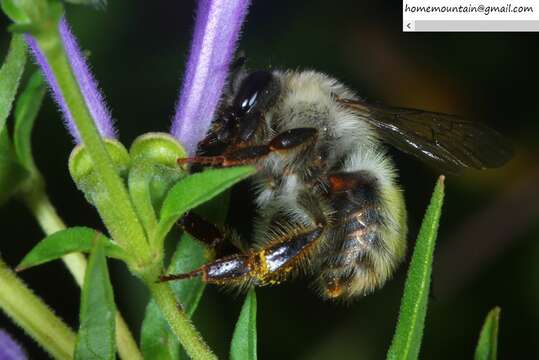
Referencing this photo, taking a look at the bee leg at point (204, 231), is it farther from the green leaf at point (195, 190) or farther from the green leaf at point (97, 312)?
the green leaf at point (97, 312)

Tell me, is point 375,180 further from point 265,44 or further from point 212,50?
point 265,44

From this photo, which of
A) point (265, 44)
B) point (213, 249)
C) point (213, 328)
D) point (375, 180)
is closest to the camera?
point (213, 249)

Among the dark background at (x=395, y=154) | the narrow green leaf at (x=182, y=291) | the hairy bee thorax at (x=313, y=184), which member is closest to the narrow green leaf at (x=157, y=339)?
the narrow green leaf at (x=182, y=291)

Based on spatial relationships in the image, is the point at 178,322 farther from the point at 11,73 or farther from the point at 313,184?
the point at 11,73

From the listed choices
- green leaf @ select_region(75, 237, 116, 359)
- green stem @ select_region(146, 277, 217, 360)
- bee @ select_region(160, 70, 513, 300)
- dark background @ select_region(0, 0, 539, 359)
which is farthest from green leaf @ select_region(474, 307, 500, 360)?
dark background @ select_region(0, 0, 539, 359)

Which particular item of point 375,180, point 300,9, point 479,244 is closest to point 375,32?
point 300,9

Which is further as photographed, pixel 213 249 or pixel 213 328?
pixel 213 328

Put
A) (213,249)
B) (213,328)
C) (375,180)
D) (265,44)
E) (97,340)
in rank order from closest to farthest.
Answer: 1. (97,340)
2. (213,249)
3. (375,180)
4. (213,328)
5. (265,44)
